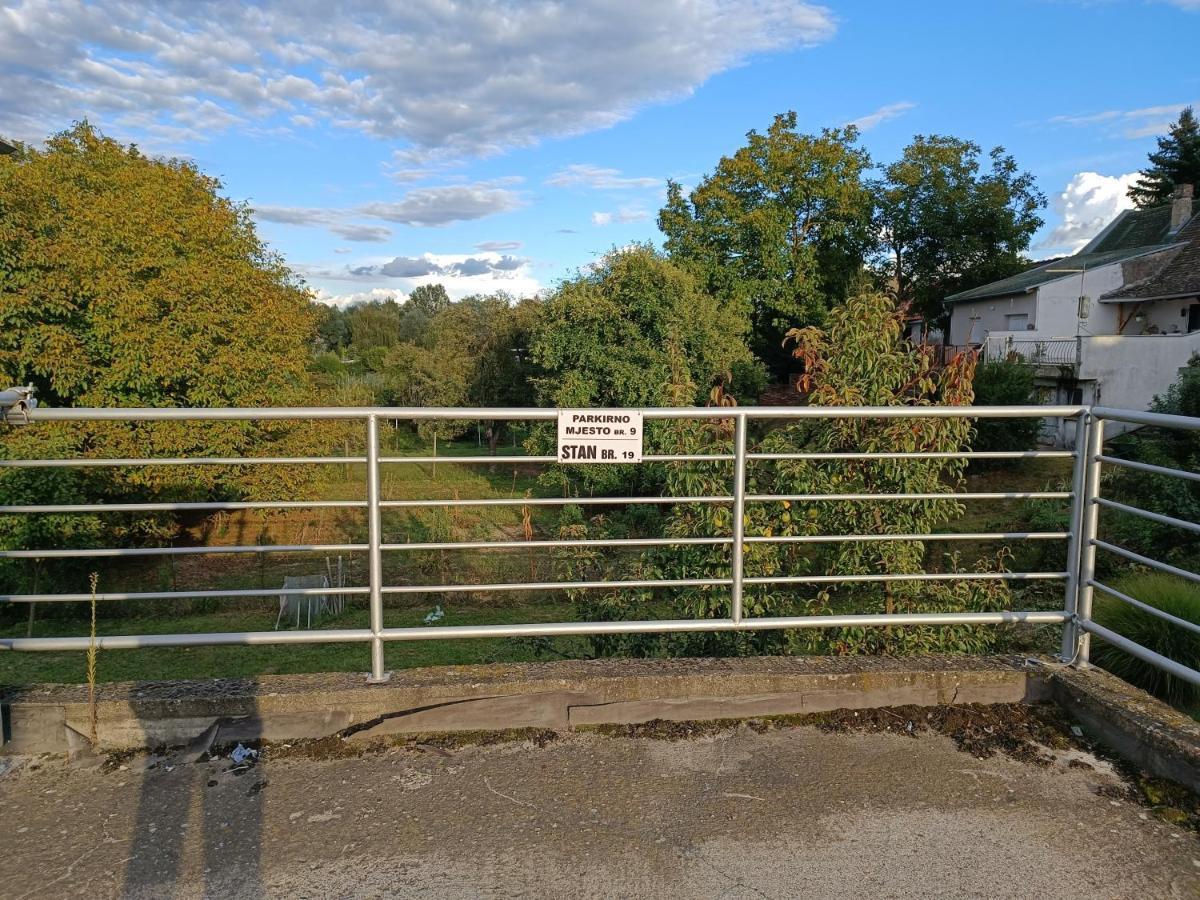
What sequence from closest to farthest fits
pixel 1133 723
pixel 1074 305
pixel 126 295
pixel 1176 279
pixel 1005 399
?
pixel 1133 723 → pixel 126 295 → pixel 1005 399 → pixel 1176 279 → pixel 1074 305

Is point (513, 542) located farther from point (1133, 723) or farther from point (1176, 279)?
point (1176, 279)

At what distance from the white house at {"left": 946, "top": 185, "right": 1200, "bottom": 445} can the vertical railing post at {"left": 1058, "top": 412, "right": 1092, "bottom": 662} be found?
73.2 feet

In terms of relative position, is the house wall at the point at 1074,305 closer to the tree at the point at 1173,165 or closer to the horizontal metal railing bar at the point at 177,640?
the tree at the point at 1173,165

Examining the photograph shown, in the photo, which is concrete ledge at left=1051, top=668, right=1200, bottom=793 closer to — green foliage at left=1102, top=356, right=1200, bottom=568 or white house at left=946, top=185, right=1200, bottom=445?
green foliage at left=1102, top=356, right=1200, bottom=568

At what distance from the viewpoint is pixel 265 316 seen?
19859mm

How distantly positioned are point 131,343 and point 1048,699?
→ 1823cm

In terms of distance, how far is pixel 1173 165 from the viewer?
178 ft

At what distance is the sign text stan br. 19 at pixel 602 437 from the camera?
3.55 meters

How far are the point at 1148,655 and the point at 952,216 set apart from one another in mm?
47393

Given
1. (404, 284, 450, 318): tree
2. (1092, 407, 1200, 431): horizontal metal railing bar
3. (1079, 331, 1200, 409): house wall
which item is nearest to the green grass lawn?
(1092, 407, 1200, 431): horizontal metal railing bar

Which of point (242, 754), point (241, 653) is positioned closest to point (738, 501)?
point (242, 754)

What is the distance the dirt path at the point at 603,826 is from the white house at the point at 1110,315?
2350 centimetres

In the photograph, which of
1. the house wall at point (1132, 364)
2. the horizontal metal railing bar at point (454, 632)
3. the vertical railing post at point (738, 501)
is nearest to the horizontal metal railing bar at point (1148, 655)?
the horizontal metal railing bar at point (454, 632)

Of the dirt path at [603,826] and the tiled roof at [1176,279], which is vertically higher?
the tiled roof at [1176,279]
